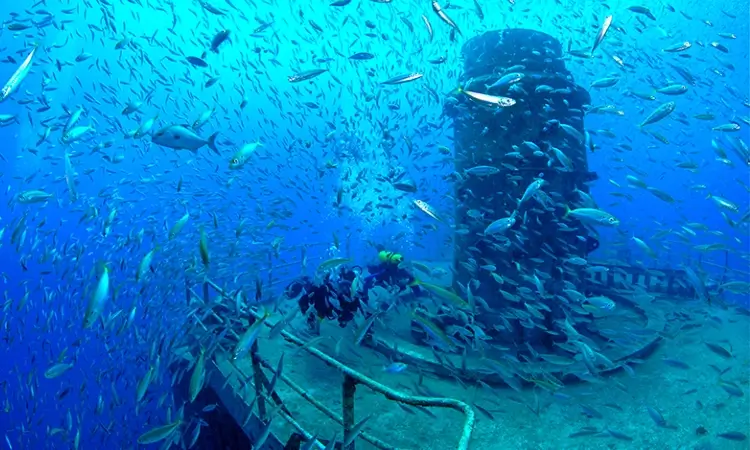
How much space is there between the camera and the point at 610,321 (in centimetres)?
993

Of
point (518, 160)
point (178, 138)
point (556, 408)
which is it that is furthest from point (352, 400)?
point (518, 160)

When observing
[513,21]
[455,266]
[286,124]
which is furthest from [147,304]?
[286,124]

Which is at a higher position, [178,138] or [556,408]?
[178,138]

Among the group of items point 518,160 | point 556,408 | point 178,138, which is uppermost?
point 178,138

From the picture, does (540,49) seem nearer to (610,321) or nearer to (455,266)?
(455,266)

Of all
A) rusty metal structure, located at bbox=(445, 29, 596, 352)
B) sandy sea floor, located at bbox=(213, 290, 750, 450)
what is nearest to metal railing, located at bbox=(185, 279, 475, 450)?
sandy sea floor, located at bbox=(213, 290, 750, 450)

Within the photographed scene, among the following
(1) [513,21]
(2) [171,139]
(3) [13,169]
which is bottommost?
(3) [13,169]

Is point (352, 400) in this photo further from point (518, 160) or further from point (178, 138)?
point (518, 160)

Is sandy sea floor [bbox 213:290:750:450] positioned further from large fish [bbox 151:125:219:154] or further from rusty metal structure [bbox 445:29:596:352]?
large fish [bbox 151:125:219:154]

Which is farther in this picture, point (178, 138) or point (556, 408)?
point (556, 408)

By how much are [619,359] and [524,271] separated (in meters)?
2.21

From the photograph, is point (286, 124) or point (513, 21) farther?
point (286, 124)

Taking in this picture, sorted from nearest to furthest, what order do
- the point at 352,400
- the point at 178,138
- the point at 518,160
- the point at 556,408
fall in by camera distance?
the point at 352,400 < the point at 178,138 < the point at 556,408 < the point at 518,160

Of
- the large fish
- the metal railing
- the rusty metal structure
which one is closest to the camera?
the metal railing
